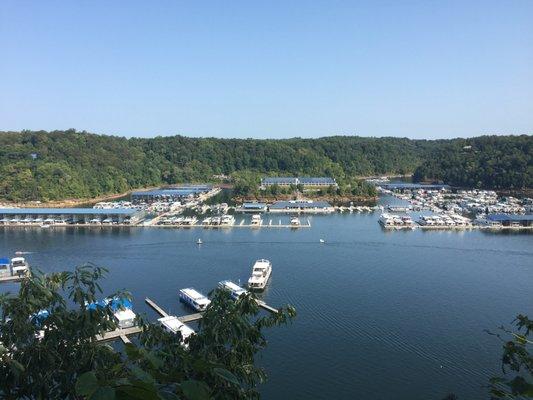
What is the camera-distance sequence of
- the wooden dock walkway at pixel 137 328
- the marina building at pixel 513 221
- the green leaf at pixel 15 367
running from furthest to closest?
1. the marina building at pixel 513 221
2. the wooden dock walkway at pixel 137 328
3. the green leaf at pixel 15 367

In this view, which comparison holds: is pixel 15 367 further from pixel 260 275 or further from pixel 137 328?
pixel 260 275

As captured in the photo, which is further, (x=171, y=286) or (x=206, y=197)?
(x=206, y=197)

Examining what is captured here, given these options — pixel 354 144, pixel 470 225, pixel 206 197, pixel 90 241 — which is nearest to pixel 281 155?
pixel 354 144

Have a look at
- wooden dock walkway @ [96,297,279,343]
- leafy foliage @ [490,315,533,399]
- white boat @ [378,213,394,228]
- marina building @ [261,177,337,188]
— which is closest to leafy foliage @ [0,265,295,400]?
leafy foliage @ [490,315,533,399]

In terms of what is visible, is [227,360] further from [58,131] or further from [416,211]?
[58,131]

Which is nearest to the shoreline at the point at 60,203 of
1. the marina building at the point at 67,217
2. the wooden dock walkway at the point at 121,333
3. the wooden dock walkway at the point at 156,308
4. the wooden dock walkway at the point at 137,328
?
the marina building at the point at 67,217

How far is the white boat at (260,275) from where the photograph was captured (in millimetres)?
8250

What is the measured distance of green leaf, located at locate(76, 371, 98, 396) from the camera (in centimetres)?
67

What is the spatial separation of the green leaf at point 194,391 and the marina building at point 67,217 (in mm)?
14815

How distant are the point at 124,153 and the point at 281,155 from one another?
10.9 meters

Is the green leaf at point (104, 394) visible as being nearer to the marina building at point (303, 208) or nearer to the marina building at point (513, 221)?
the marina building at point (513, 221)

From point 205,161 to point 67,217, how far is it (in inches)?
696

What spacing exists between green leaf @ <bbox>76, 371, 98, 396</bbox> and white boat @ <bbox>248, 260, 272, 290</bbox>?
24.1 ft

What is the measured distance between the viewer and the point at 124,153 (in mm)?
28562
